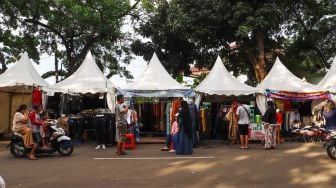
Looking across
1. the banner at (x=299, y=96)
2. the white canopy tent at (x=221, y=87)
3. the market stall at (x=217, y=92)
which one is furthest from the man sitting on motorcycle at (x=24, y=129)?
the banner at (x=299, y=96)

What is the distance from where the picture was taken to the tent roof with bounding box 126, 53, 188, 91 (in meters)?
16.3

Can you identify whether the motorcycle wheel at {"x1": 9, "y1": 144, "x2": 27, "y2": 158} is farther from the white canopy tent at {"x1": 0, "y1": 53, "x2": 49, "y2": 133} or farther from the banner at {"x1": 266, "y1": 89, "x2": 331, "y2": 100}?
the banner at {"x1": 266, "y1": 89, "x2": 331, "y2": 100}

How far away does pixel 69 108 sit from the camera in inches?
706

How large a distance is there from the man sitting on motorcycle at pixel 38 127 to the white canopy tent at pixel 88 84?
15.7ft

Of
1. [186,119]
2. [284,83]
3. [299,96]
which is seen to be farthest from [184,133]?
[284,83]

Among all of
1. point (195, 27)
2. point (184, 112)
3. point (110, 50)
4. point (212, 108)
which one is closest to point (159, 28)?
point (195, 27)

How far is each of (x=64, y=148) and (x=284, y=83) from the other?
411 inches

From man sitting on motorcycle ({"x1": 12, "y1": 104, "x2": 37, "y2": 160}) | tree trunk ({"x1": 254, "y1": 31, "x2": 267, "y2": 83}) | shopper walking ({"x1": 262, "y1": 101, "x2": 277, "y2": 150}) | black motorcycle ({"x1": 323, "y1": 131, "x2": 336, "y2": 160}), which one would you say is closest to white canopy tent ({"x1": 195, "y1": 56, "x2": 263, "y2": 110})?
shopper walking ({"x1": 262, "y1": 101, "x2": 277, "y2": 150})

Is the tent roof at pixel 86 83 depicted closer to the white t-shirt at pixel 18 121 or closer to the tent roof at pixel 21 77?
the tent roof at pixel 21 77

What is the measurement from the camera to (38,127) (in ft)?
36.0

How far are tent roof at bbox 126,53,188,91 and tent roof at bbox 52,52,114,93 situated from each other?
3.82 feet

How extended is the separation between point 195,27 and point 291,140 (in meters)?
9.24

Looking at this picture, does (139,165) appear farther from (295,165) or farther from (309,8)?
(309,8)

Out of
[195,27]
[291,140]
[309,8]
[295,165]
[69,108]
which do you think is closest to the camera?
[295,165]
